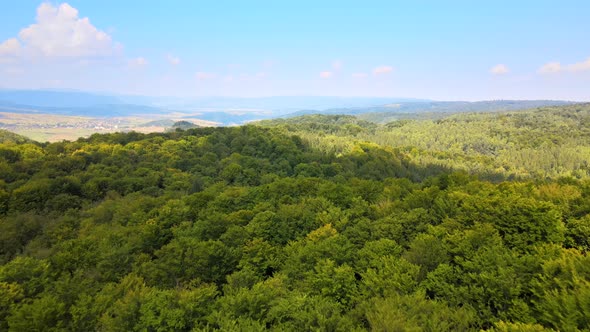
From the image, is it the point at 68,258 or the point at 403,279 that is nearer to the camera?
the point at 403,279

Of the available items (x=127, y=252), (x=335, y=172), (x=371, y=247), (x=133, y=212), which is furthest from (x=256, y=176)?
(x=371, y=247)

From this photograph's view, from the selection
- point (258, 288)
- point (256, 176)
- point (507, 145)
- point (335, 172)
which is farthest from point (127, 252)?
point (507, 145)

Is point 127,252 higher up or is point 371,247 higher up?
point 371,247

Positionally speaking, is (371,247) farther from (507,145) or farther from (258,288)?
(507,145)

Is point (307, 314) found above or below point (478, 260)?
below

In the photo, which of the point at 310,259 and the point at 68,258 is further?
the point at 68,258

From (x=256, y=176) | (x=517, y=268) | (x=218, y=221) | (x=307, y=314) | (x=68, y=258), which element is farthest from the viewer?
(x=256, y=176)

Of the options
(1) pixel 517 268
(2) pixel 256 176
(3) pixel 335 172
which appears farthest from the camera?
(3) pixel 335 172

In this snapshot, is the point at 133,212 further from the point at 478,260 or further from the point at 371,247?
the point at 478,260

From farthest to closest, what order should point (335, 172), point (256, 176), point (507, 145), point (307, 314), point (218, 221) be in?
point (507, 145), point (335, 172), point (256, 176), point (218, 221), point (307, 314)
